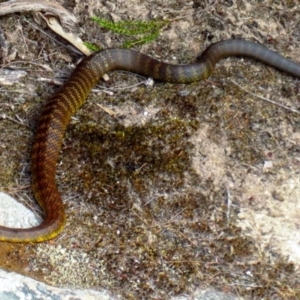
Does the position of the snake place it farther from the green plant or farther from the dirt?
the green plant

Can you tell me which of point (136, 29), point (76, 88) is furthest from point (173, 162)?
point (136, 29)

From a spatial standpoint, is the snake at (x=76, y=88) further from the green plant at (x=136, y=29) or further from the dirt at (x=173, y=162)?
the green plant at (x=136, y=29)

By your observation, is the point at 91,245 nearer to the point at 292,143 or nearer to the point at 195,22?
the point at 292,143

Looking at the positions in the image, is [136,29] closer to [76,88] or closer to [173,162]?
[76,88]

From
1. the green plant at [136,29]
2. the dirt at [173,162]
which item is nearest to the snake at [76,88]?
the dirt at [173,162]

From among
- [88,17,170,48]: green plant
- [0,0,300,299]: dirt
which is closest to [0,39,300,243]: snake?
[0,0,300,299]: dirt

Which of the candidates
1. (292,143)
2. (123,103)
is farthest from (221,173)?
(123,103)
